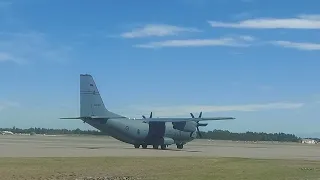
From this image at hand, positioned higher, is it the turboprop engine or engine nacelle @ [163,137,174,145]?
the turboprop engine

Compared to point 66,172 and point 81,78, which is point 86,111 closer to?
point 81,78

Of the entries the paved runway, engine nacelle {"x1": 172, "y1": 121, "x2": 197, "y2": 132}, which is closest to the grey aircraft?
engine nacelle {"x1": 172, "y1": 121, "x2": 197, "y2": 132}

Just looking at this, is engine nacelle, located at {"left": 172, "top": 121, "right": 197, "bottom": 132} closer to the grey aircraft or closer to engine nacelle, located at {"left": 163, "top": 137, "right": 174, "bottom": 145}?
the grey aircraft

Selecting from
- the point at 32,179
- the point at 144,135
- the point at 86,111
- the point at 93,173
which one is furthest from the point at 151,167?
the point at 144,135

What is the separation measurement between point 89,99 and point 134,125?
795 cm

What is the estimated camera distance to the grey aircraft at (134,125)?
72.2 meters

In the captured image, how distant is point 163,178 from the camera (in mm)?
26562

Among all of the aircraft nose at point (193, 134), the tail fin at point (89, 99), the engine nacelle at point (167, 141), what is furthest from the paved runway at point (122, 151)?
the tail fin at point (89, 99)

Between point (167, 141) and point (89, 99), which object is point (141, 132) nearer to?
point (167, 141)

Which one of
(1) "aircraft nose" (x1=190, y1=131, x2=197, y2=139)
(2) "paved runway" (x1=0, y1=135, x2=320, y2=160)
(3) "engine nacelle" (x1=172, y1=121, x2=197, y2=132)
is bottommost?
(2) "paved runway" (x1=0, y1=135, x2=320, y2=160)

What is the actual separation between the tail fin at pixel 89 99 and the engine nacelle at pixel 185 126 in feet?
38.0

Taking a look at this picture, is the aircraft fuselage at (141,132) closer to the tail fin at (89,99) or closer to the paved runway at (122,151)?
the tail fin at (89,99)

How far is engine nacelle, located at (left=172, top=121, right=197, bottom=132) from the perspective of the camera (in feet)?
264

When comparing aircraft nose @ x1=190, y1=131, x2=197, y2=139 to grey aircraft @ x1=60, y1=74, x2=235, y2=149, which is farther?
aircraft nose @ x1=190, y1=131, x2=197, y2=139
